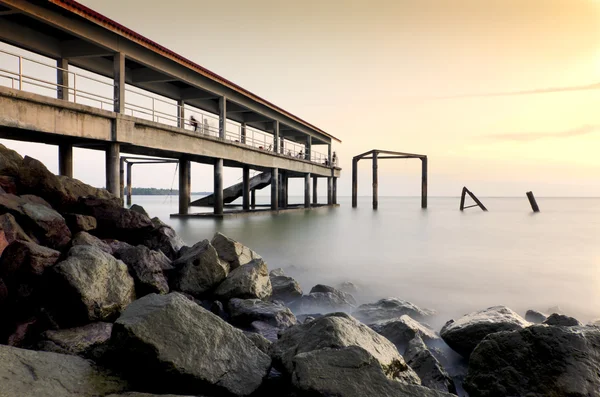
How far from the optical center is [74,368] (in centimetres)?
303

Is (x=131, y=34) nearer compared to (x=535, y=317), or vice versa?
(x=535, y=317)

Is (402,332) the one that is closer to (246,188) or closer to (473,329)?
(473,329)

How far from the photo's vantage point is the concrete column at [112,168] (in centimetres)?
1506

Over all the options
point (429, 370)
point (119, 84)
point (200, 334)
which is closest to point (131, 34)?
point (119, 84)

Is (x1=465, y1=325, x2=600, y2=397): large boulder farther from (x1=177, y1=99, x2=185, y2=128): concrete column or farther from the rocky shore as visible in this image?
(x1=177, y1=99, x2=185, y2=128): concrete column

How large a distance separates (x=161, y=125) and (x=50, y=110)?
16.4 feet

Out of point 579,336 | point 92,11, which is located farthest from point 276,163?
point 579,336

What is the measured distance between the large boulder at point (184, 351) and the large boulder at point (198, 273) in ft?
9.12

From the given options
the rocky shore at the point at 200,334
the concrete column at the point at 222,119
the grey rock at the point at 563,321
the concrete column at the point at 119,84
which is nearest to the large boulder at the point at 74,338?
the rocky shore at the point at 200,334

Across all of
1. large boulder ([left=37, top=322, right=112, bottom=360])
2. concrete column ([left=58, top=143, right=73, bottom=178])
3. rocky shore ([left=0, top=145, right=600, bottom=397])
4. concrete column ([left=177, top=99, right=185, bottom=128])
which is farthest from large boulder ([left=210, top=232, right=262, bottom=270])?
concrete column ([left=177, top=99, right=185, bottom=128])

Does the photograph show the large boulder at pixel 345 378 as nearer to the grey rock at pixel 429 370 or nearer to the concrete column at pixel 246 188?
the grey rock at pixel 429 370

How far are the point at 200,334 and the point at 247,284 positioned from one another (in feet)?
10.2

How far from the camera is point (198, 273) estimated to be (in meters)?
6.42

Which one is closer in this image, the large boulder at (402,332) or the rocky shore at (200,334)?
the rocky shore at (200,334)
